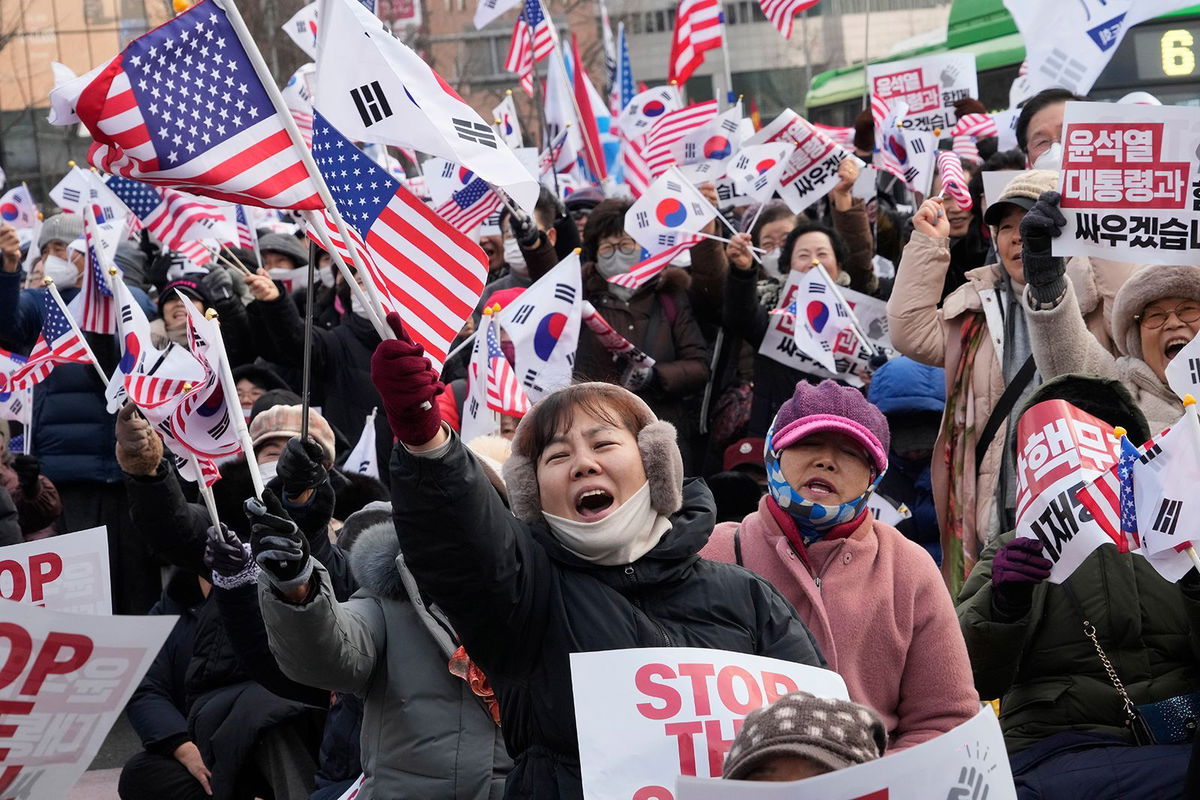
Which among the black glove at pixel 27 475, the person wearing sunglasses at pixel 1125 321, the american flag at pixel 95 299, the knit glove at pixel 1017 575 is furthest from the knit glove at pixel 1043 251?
the black glove at pixel 27 475

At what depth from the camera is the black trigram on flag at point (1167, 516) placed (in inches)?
157

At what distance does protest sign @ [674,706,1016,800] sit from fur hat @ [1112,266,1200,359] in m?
2.52

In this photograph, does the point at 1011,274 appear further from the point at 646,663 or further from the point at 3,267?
the point at 3,267

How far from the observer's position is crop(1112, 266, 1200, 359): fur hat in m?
5.06

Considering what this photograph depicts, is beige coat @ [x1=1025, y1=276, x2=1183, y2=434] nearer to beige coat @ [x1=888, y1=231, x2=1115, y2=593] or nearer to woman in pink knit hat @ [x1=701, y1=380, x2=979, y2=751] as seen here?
beige coat @ [x1=888, y1=231, x2=1115, y2=593]

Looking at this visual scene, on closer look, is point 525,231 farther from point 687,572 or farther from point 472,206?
point 687,572

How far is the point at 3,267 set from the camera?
9.38 meters

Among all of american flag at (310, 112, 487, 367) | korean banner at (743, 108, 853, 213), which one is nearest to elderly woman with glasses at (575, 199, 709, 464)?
korean banner at (743, 108, 853, 213)

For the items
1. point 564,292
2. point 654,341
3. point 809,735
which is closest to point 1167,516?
point 809,735

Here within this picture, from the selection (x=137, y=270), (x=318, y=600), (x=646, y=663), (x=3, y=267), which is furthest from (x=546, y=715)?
(x=137, y=270)

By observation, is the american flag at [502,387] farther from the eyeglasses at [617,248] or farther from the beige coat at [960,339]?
the beige coat at [960,339]

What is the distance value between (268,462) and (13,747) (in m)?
2.88

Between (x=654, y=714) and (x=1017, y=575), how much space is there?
1369 mm

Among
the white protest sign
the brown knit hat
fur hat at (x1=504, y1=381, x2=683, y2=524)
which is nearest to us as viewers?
the brown knit hat
